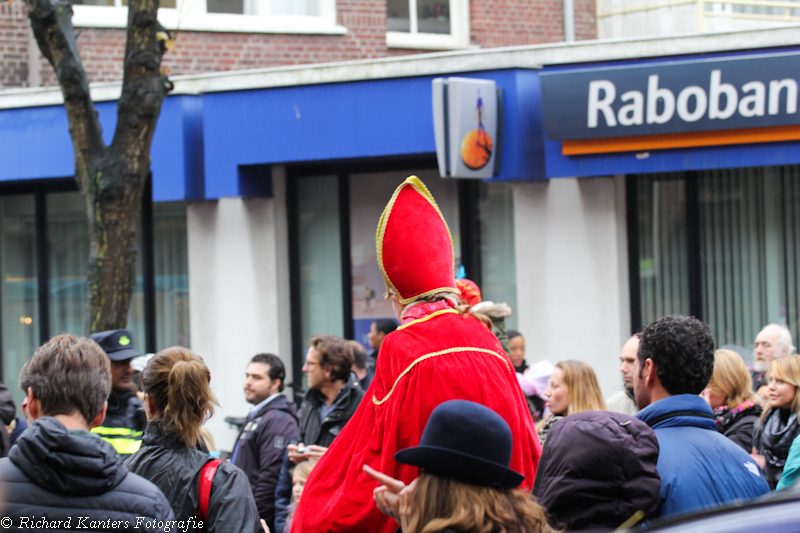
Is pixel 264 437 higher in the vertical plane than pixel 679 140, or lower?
lower

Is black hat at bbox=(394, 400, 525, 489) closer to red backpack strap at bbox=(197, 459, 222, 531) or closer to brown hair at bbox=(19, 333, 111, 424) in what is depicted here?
brown hair at bbox=(19, 333, 111, 424)

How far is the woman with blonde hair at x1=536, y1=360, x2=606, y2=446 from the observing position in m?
5.08

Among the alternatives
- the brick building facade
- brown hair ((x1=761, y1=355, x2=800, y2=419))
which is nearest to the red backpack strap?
brown hair ((x1=761, y1=355, x2=800, y2=419))

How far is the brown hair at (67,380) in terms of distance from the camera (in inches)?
111

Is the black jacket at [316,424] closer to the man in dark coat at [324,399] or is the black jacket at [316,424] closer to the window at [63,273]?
the man in dark coat at [324,399]

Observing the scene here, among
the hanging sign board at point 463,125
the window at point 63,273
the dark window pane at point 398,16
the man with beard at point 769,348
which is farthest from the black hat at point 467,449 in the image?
the dark window pane at point 398,16

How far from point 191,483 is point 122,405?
4.77 ft

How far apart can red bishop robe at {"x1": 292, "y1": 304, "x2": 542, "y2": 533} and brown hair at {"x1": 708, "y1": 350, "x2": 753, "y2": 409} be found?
242 cm

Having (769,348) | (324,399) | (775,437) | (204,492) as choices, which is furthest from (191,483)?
(769,348)

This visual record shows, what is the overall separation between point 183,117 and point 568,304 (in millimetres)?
4589

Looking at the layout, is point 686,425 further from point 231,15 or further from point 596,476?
point 231,15

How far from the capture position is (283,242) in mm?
9836

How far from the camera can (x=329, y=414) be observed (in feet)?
17.9

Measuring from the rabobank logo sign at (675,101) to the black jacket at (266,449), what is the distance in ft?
13.3
